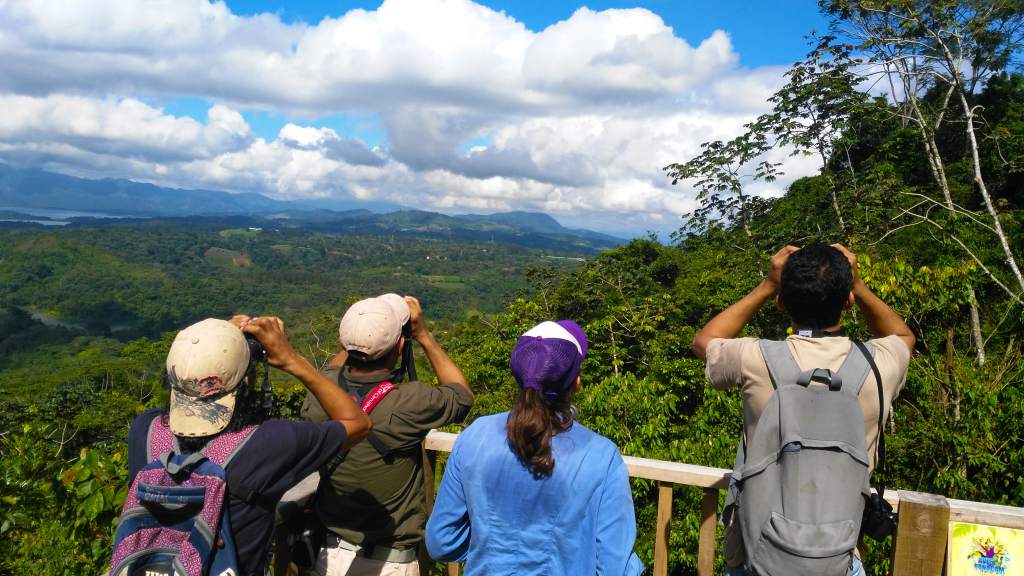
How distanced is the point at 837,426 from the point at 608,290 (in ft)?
66.5

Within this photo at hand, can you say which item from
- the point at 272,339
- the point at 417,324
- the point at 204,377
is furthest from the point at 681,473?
the point at 204,377

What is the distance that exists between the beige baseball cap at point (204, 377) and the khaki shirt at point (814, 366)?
59.5 inches

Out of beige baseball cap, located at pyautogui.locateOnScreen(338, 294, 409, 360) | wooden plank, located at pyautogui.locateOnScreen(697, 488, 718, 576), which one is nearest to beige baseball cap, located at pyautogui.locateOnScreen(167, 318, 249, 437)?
beige baseball cap, located at pyautogui.locateOnScreen(338, 294, 409, 360)

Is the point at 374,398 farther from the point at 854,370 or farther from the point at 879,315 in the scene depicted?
the point at 879,315

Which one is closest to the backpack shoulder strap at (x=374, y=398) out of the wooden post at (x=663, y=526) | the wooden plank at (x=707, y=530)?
the wooden post at (x=663, y=526)

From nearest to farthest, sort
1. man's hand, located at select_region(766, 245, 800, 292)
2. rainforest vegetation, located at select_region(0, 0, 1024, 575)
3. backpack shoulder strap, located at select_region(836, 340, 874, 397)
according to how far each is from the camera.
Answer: backpack shoulder strap, located at select_region(836, 340, 874, 397) → man's hand, located at select_region(766, 245, 800, 292) → rainforest vegetation, located at select_region(0, 0, 1024, 575)

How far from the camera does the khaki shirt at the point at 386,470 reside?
2.21m

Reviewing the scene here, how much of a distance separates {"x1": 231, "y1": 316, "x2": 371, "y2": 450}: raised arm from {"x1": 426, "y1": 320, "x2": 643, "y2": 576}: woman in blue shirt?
0.46 m

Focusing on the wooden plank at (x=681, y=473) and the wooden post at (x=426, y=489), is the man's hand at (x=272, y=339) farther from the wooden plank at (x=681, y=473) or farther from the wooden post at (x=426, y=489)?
the wooden plank at (x=681, y=473)

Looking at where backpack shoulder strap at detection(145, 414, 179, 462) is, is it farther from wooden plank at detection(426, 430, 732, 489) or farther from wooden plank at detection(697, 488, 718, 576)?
wooden plank at detection(697, 488, 718, 576)

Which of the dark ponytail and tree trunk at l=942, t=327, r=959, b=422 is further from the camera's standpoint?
tree trunk at l=942, t=327, r=959, b=422

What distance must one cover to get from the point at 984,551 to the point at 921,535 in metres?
0.18

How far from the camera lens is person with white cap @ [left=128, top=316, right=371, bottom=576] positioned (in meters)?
1.65

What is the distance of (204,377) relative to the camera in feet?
5.40
